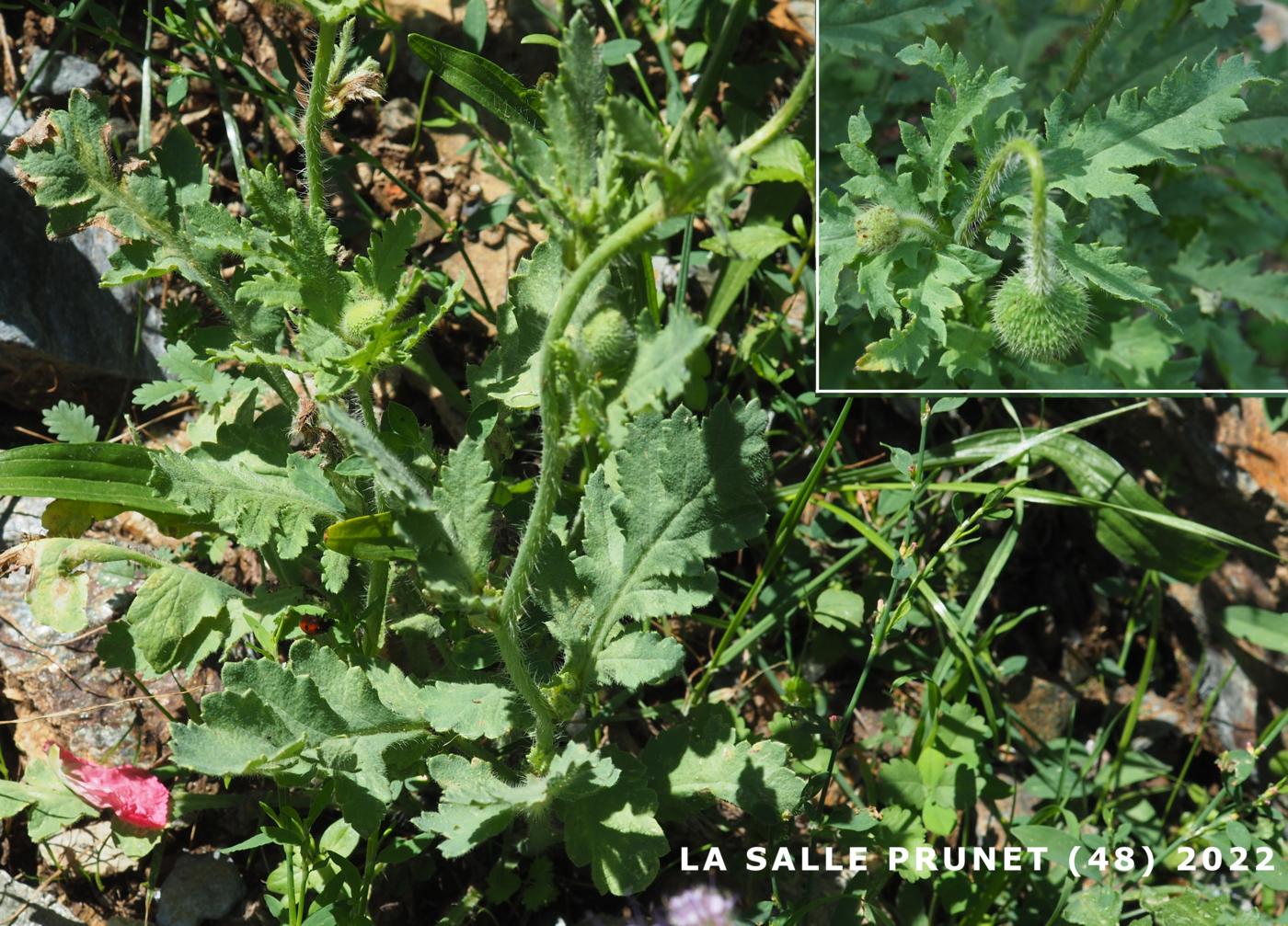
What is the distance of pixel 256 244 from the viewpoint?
2.64m

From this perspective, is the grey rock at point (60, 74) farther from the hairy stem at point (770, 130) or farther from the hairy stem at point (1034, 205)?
the hairy stem at point (1034, 205)

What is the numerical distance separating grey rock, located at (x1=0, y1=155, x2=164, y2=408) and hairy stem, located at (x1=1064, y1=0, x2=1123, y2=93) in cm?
286

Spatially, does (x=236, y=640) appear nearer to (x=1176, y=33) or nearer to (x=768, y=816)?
(x=768, y=816)

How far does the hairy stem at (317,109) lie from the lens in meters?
2.43

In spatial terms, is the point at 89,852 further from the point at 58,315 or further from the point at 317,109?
the point at 317,109

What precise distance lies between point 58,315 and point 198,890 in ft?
5.50

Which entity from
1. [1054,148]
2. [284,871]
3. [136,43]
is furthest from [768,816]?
[136,43]

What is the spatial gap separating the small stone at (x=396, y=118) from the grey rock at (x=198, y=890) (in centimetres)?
231

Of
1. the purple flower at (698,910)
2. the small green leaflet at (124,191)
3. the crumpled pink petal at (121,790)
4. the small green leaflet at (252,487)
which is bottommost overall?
the crumpled pink petal at (121,790)

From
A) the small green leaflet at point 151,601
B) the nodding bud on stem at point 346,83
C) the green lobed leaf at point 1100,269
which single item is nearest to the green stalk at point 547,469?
the nodding bud on stem at point 346,83

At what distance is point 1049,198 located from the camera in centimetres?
365

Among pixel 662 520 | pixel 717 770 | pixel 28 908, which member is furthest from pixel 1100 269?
pixel 28 908

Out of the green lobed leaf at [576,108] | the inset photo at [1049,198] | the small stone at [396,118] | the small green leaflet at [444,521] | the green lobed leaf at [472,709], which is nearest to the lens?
the green lobed leaf at [576,108]

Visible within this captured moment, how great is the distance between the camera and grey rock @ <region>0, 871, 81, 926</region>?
2.88m
